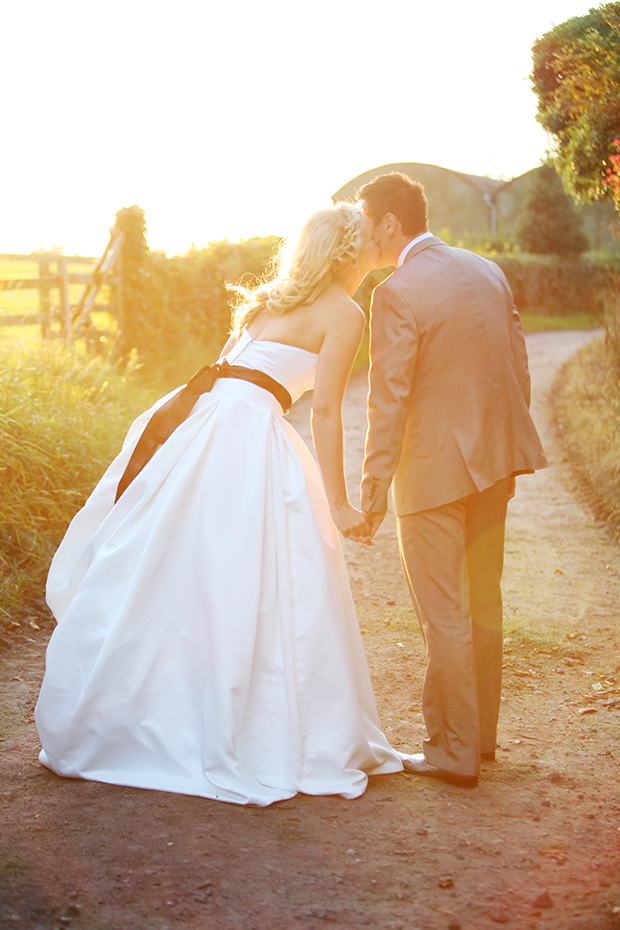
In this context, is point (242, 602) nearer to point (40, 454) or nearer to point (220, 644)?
point (220, 644)

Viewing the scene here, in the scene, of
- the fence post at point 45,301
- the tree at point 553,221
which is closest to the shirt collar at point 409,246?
the fence post at point 45,301

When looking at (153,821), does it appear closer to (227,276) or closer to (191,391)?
(191,391)

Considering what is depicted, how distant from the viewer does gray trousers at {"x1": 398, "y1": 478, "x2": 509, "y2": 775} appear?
2.95m

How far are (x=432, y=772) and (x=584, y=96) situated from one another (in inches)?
247

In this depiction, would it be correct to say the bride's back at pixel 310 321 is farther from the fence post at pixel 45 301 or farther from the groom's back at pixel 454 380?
the fence post at pixel 45 301

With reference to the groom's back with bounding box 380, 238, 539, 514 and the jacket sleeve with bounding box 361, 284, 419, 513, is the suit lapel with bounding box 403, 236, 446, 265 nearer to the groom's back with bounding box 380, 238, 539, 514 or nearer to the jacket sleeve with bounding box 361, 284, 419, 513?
the groom's back with bounding box 380, 238, 539, 514

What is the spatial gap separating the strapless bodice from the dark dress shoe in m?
1.49

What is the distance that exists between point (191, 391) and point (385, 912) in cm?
196

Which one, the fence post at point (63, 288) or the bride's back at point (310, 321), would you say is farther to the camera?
the fence post at point (63, 288)

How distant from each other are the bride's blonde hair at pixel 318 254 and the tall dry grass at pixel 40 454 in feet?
8.76

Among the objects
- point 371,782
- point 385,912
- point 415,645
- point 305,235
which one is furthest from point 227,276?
point 385,912

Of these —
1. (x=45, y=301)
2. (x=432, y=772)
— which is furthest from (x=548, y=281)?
(x=432, y=772)

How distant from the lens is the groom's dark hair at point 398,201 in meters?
3.05

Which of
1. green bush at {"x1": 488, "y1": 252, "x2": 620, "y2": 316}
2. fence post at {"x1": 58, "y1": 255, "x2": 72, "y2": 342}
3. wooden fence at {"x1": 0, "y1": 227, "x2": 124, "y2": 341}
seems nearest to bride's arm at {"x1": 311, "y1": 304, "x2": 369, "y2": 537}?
wooden fence at {"x1": 0, "y1": 227, "x2": 124, "y2": 341}
